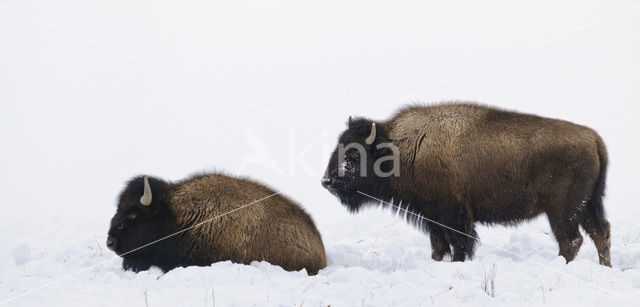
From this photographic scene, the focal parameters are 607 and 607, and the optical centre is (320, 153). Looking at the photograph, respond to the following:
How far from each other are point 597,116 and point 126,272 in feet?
79.7

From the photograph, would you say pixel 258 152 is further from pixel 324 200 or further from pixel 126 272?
pixel 126 272

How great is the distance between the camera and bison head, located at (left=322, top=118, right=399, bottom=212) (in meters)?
9.23

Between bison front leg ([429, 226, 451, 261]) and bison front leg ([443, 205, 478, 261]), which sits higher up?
bison front leg ([443, 205, 478, 261])

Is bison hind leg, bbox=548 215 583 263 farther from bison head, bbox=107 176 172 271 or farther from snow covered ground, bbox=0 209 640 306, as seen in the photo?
bison head, bbox=107 176 172 271

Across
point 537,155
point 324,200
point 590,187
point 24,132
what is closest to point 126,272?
point 537,155

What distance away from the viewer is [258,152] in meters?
24.0

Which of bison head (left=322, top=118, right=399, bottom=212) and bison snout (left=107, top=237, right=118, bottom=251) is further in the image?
bison head (left=322, top=118, right=399, bottom=212)

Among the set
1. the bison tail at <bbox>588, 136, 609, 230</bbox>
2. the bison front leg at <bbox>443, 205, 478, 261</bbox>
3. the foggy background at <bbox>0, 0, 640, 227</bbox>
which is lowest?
the foggy background at <bbox>0, 0, 640, 227</bbox>

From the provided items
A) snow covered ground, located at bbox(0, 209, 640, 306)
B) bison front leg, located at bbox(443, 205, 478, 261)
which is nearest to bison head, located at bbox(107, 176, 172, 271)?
snow covered ground, located at bbox(0, 209, 640, 306)

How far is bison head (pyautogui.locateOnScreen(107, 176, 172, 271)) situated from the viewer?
7836 mm

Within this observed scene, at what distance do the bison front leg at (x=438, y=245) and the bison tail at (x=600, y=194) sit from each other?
6.82 ft

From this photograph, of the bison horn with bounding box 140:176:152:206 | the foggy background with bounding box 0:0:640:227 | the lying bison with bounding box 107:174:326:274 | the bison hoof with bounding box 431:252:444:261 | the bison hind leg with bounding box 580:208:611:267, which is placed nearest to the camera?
the lying bison with bounding box 107:174:326:274

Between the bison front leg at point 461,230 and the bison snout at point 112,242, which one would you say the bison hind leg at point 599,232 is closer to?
the bison front leg at point 461,230

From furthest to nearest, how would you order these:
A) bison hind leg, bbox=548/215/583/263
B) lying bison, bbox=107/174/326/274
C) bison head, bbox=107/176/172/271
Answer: bison hind leg, bbox=548/215/583/263, bison head, bbox=107/176/172/271, lying bison, bbox=107/174/326/274
